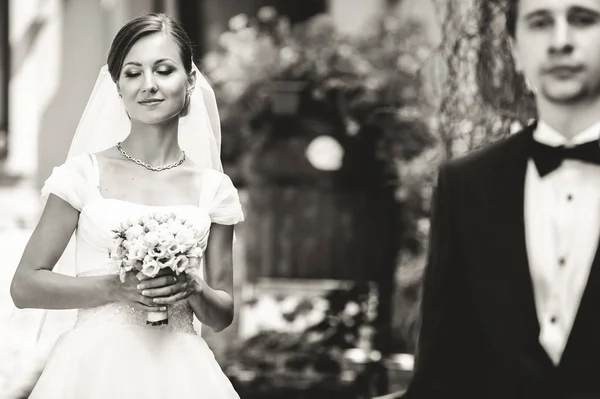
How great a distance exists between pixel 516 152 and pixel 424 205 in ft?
13.3

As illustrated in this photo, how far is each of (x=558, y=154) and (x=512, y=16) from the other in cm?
32

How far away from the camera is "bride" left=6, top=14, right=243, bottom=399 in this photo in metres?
2.21

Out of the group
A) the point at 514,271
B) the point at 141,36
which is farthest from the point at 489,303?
the point at 141,36

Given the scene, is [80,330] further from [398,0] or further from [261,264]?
[398,0]

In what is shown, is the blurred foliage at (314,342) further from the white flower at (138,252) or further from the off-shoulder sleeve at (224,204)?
the white flower at (138,252)

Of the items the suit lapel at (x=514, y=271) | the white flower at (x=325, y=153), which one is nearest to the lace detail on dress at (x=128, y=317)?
the suit lapel at (x=514, y=271)

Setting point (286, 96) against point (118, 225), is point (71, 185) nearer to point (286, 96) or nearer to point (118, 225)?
point (118, 225)

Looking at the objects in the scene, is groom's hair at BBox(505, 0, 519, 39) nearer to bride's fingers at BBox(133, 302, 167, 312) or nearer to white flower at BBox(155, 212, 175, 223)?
white flower at BBox(155, 212, 175, 223)

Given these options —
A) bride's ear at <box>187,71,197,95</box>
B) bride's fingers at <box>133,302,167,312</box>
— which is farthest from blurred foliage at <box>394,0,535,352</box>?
bride's fingers at <box>133,302,167,312</box>

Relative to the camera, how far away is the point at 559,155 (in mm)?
1857

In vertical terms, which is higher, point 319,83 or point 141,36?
point 319,83

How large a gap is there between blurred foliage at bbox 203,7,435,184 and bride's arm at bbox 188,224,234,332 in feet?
12.3

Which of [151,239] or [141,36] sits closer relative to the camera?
[151,239]

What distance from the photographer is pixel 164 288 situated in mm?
2086
